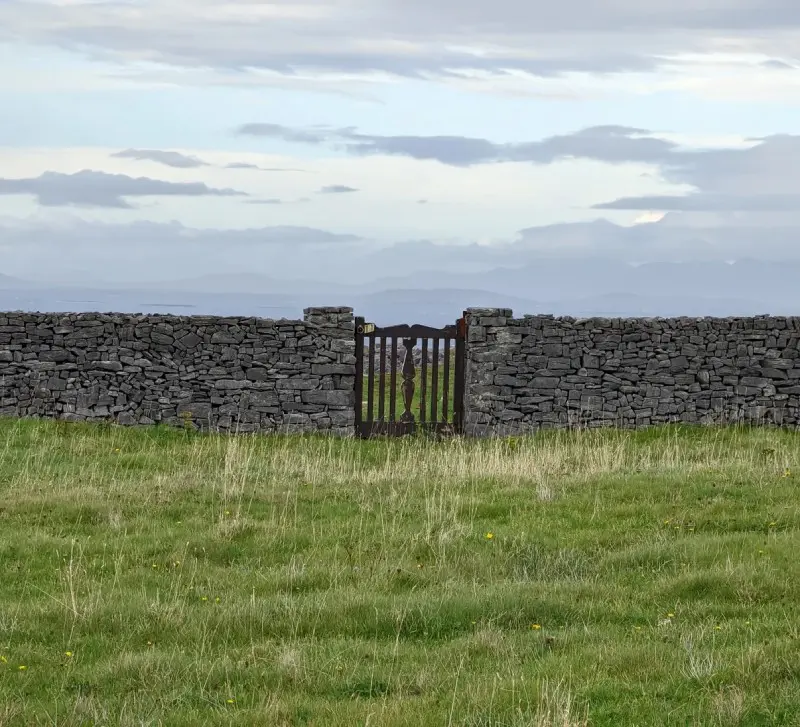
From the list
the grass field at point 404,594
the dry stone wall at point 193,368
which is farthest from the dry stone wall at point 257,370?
the grass field at point 404,594

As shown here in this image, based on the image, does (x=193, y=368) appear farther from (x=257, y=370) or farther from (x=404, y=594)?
(x=404, y=594)

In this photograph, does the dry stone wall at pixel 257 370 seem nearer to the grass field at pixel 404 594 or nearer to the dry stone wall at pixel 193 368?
the dry stone wall at pixel 193 368

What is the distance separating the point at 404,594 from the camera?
27.0ft

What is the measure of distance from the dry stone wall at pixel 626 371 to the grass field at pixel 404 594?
508cm

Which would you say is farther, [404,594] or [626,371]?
[626,371]

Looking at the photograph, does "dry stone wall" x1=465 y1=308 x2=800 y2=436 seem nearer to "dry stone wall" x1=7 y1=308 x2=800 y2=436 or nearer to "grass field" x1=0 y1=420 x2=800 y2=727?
"dry stone wall" x1=7 y1=308 x2=800 y2=436

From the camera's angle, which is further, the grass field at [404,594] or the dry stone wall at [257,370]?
the dry stone wall at [257,370]

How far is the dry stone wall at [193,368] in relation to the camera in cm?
1914

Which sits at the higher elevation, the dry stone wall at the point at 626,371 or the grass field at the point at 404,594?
the dry stone wall at the point at 626,371

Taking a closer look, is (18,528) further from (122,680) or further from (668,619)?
(668,619)

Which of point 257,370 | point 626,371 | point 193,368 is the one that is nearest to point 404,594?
point 257,370

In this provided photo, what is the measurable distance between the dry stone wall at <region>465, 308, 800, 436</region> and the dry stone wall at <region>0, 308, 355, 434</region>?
8.87 ft

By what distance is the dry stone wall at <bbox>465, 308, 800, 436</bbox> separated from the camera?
19.4 meters

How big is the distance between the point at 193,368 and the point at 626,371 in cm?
810
